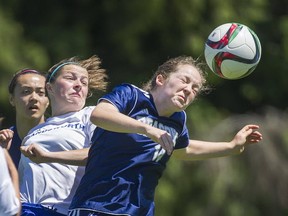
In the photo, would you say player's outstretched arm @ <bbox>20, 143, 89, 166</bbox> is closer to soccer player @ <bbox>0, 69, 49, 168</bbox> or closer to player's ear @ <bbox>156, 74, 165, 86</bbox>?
player's ear @ <bbox>156, 74, 165, 86</bbox>

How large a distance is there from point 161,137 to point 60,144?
108 cm

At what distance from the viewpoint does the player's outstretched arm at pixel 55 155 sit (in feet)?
25.2

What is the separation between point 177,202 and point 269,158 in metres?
1.37

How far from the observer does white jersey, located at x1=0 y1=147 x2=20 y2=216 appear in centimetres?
672

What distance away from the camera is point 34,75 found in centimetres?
871

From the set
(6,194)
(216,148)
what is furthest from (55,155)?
(216,148)

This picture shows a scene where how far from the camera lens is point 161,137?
23.6ft

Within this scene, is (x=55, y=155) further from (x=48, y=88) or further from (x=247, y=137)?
(x=247, y=137)

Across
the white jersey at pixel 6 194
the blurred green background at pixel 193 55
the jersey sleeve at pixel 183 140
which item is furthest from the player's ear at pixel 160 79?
the blurred green background at pixel 193 55

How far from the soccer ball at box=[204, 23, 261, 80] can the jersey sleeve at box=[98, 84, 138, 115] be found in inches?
32.0

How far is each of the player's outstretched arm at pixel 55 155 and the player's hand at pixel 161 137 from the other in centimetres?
72

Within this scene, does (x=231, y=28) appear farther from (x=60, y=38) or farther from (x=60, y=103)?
(x=60, y=38)

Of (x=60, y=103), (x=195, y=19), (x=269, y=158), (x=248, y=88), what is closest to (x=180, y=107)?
(x=60, y=103)

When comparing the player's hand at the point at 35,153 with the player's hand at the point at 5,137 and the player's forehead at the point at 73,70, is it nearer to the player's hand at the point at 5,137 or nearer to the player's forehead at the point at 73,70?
the player's hand at the point at 5,137
